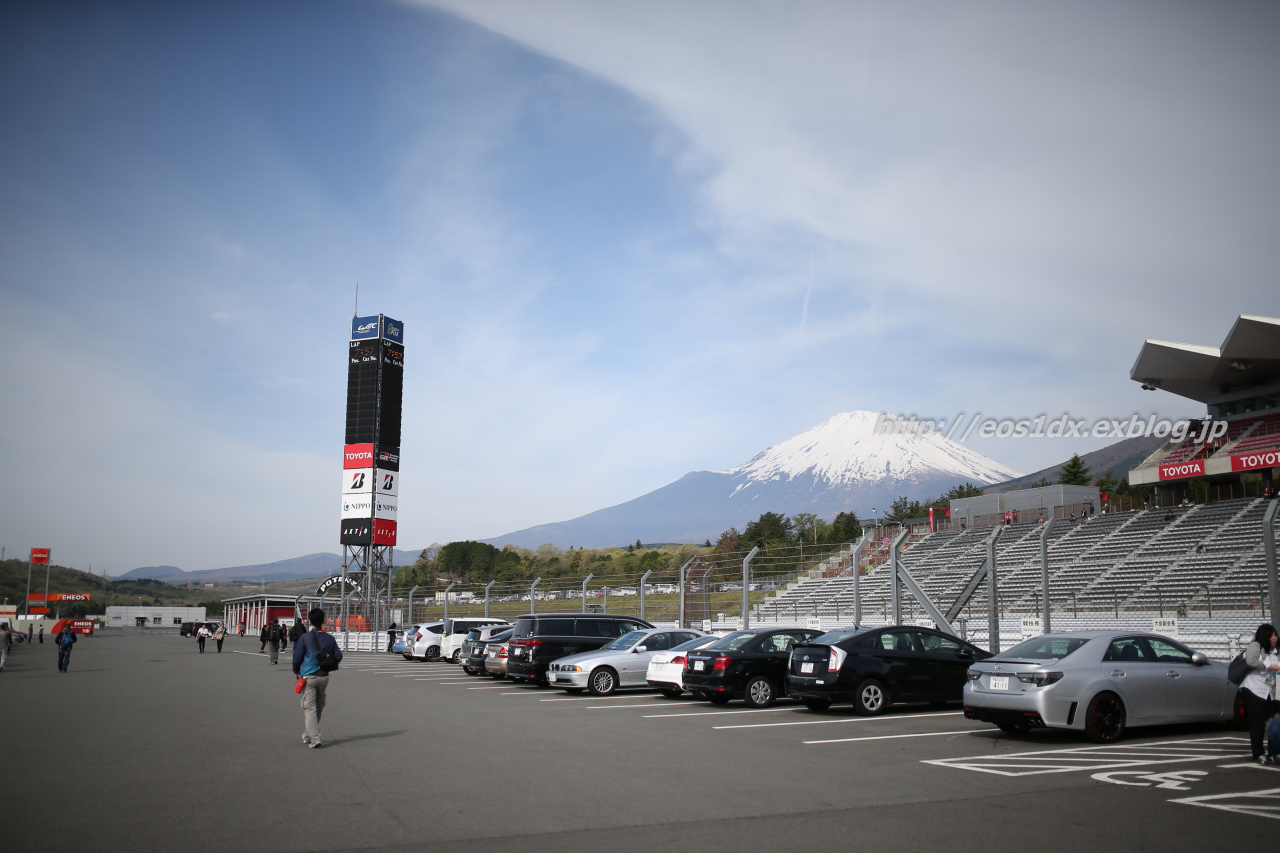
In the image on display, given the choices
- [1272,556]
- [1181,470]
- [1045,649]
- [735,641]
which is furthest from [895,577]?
[1181,470]

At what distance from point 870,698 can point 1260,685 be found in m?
5.79

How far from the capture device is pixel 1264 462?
43562mm

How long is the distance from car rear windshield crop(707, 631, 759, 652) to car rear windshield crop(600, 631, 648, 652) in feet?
10.2

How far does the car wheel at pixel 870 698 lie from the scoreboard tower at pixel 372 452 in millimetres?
45645

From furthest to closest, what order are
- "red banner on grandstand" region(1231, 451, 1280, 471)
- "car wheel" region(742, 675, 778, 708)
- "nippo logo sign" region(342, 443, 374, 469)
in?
"nippo logo sign" region(342, 443, 374, 469) → "red banner on grandstand" region(1231, 451, 1280, 471) → "car wheel" region(742, 675, 778, 708)

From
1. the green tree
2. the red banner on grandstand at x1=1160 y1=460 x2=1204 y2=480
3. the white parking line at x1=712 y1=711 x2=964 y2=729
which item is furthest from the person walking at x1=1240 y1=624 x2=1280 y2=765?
the green tree

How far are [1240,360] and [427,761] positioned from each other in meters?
55.0

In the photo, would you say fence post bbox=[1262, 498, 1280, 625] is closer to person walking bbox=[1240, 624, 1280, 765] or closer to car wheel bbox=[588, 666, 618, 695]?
person walking bbox=[1240, 624, 1280, 765]

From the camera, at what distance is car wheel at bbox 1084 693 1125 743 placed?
→ 10281 mm

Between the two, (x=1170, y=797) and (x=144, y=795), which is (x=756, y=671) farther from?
(x=144, y=795)

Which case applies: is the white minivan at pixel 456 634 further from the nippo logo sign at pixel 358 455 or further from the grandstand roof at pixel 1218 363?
the grandstand roof at pixel 1218 363

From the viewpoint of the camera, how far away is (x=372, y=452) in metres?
56.4

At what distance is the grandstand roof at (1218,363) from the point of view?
1857 inches

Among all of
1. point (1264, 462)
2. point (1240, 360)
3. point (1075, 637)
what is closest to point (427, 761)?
point (1075, 637)
